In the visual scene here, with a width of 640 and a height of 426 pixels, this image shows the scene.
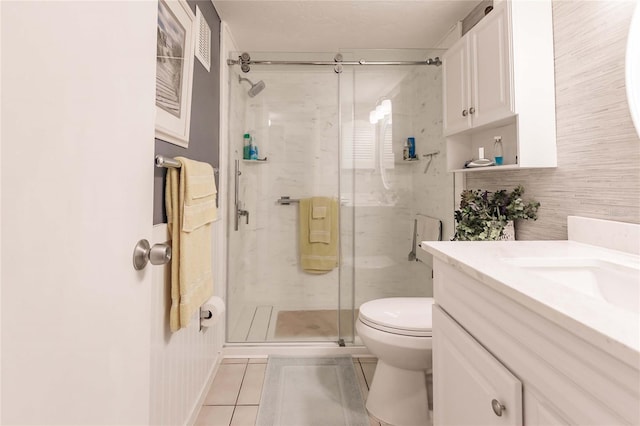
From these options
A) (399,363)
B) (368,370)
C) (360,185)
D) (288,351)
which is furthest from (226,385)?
(360,185)

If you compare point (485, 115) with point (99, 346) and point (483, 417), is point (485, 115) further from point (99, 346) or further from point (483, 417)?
point (99, 346)

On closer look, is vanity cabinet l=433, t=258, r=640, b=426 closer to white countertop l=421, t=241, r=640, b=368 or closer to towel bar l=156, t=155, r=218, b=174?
white countertop l=421, t=241, r=640, b=368

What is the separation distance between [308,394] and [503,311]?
53.3 inches

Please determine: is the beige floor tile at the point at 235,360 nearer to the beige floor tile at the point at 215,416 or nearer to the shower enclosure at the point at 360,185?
the shower enclosure at the point at 360,185

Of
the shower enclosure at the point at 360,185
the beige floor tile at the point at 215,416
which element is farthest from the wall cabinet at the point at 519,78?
Answer: the beige floor tile at the point at 215,416

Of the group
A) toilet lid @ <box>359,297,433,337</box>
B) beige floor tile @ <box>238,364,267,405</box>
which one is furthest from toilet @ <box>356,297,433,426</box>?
beige floor tile @ <box>238,364,267,405</box>

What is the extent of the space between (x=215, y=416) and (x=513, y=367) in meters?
1.44

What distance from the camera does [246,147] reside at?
8.51 feet

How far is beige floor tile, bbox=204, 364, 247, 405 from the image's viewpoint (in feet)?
5.42

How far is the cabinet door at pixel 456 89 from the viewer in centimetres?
167

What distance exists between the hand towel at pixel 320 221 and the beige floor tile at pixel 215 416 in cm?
140

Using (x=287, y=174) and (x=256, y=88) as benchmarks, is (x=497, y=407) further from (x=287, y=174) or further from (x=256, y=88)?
(x=256, y=88)

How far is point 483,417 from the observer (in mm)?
732

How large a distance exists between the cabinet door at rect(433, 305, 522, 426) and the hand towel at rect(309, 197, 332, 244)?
165 cm
